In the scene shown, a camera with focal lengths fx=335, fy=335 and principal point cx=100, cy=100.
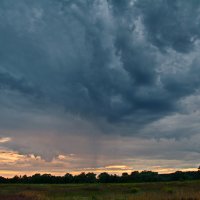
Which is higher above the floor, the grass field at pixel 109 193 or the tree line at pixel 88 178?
the tree line at pixel 88 178

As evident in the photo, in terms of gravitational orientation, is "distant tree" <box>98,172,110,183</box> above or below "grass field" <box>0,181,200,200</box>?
above

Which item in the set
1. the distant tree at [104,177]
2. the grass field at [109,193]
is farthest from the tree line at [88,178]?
the grass field at [109,193]

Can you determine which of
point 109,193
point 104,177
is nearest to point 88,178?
point 104,177

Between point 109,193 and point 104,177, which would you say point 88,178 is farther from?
point 109,193

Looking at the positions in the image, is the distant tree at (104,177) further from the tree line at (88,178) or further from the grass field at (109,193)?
the grass field at (109,193)

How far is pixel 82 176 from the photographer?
114m

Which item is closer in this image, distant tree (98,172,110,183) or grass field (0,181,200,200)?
grass field (0,181,200,200)

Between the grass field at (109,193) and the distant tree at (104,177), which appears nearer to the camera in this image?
the grass field at (109,193)

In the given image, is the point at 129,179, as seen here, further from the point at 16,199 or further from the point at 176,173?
the point at 16,199

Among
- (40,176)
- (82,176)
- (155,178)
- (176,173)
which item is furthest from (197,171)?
(40,176)

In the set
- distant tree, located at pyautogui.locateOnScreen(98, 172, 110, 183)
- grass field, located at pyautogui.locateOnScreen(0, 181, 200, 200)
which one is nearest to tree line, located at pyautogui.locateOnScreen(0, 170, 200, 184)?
distant tree, located at pyautogui.locateOnScreen(98, 172, 110, 183)

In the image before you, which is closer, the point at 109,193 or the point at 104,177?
the point at 109,193

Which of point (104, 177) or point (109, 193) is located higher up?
point (104, 177)

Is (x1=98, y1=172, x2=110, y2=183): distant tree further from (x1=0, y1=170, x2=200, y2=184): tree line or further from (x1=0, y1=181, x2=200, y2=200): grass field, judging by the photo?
(x1=0, y1=181, x2=200, y2=200): grass field
